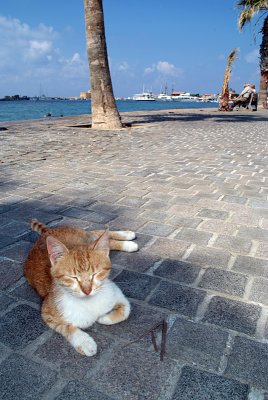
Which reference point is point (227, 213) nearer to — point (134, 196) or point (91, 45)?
point (134, 196)

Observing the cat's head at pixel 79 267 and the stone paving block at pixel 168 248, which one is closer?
the cat's head at pixel 79 267

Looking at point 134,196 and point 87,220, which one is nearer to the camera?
point 87,220

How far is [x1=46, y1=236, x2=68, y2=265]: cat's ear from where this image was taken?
2052mm

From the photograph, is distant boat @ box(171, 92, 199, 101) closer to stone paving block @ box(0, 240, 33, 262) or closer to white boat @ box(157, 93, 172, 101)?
white boat @ box(157, 93, 172, 101)

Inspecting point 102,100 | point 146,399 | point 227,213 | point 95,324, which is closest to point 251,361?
point 146,399

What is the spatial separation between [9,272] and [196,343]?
5.76 feet

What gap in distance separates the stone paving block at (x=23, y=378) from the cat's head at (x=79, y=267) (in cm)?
47

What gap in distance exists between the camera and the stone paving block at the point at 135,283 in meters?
2.65

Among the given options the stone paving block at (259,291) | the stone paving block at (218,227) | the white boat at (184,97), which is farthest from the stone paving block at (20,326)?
the white boat at (184,97)

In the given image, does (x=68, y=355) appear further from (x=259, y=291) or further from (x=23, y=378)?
(x=259, y=291)

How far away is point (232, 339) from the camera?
2146 mm

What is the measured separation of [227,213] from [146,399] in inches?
116

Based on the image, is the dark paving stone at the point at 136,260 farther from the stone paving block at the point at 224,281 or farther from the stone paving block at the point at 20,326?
the stone paving block at the point at 20,326

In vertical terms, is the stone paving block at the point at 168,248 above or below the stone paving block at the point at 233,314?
above
